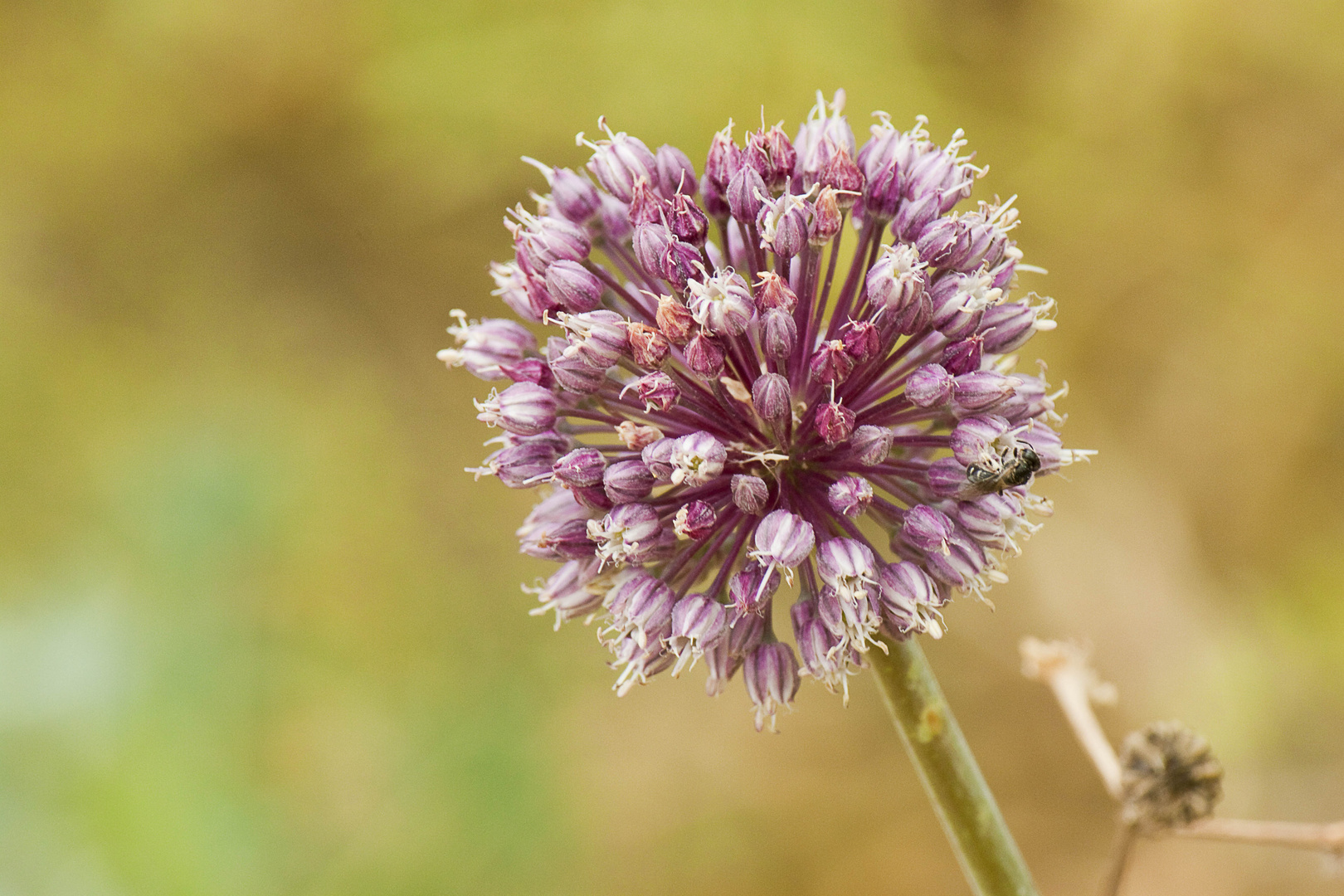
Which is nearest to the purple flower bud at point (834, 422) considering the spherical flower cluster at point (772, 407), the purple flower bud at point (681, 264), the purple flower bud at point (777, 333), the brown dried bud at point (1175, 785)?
the spherical flower cluster at point (772, 407)

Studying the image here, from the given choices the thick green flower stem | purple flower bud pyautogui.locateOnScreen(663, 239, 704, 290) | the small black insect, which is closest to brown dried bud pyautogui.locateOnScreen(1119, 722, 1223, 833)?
the thick green flower stem

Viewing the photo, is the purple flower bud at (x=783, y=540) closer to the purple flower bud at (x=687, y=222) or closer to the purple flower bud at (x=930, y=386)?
the purple flower bud at (x=930, y=386)

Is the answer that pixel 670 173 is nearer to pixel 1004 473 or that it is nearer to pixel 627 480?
pixel 627 480

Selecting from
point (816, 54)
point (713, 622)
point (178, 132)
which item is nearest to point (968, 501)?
point (713, 622)

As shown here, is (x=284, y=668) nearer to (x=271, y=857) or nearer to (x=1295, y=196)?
(x=271, y=857)

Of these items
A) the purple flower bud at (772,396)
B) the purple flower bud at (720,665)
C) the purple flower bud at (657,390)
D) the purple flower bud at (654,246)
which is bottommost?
the purple flower bud at (720,665)
